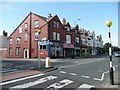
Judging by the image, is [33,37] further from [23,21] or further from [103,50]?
[103,50]

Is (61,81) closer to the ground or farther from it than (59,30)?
closer to the ground

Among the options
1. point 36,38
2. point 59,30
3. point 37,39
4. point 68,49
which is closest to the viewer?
point 37,39

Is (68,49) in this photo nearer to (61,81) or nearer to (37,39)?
(37,39)

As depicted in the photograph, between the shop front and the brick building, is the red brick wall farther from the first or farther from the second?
the shop front

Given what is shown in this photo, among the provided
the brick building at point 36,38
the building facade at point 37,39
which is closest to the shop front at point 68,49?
the building facade at point 37,39

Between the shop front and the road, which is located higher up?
the shop front

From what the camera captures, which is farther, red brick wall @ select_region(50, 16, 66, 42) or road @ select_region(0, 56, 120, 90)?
red brick wall @ select_region(50, 16, 66, 42)

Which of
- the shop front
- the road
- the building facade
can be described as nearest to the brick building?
the building facade

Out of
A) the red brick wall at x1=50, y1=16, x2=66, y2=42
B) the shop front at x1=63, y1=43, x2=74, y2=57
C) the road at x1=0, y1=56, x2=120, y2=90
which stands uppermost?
the red brick wall at x1=50, y1=16, x2=66, y2=42

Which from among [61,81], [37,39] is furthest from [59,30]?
[61,81]

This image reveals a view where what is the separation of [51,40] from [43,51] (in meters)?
2.91

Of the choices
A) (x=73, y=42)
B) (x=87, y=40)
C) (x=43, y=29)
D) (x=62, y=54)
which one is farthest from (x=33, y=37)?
(x=87, y=40)

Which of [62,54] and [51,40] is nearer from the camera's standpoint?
[51,40]

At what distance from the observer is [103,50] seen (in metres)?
93.6
